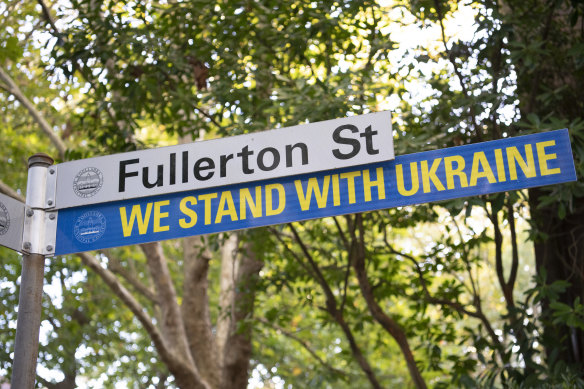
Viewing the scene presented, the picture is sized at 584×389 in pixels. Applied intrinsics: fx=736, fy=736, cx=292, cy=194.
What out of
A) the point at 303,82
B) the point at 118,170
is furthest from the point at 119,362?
the point at 118,170

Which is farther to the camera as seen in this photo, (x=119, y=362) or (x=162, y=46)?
(x=119, y=362)

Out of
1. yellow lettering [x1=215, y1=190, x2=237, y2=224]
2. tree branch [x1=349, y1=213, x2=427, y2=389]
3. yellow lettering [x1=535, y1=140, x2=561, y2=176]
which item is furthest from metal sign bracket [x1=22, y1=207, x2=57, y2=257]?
tree branch [x1=349, y1=213, x2=427, y2=389]

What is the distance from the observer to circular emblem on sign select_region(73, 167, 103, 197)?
2979 mm

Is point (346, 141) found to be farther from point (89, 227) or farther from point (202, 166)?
point (89, 227)

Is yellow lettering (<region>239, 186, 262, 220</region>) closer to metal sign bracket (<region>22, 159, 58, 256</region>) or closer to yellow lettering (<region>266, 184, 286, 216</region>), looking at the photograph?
yellow lettering (<region>266, 184, 286, 216</region>)

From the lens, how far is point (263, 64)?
7230 mm

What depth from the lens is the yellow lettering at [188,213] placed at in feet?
9.66

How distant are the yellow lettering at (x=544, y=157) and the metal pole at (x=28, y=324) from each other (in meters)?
1.91

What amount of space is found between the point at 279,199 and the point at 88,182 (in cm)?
79

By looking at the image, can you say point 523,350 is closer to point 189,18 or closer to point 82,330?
point 189,18

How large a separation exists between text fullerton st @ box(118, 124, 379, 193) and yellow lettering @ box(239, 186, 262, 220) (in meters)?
0.07

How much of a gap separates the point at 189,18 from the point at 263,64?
906mm

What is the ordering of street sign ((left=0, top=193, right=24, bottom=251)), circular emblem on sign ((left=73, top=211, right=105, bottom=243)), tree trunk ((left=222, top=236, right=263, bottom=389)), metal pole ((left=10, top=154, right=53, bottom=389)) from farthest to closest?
tree trunk ((left=222, top=236, right=263, bottom=389)) < circular emblem on sign ((left=73, top=211, right=105, bottom=243)) < street sign ((left=0, top=193, right=24, bottom=251)) < metal pole ((left=10, top=154, right=53, bottom=389))

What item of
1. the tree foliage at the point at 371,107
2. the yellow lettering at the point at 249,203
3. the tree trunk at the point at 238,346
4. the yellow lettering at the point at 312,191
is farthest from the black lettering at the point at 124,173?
the tree trunk at the point at 238,346
